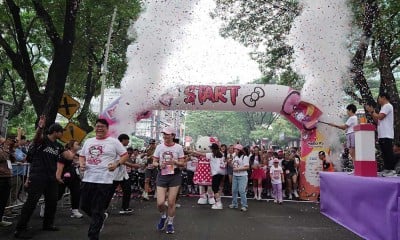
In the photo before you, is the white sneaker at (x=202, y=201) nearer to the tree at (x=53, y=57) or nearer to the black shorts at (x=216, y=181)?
the black shorts at (x=216, y=181)

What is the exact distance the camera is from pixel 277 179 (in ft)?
40.2

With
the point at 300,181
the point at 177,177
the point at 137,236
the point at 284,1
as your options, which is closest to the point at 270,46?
the point at 284,1

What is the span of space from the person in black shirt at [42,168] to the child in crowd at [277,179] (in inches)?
288

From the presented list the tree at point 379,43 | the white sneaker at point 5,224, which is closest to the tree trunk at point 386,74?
the tree at point 379,43

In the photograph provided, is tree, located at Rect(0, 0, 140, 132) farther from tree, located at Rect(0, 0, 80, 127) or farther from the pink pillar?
the pink pillar

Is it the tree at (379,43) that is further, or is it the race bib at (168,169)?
the tree at (379,43)

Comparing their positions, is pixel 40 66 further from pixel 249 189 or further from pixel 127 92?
pixel 249 189

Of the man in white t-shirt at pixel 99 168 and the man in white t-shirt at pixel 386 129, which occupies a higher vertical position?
the man in white t-shirt at pixel 386 129

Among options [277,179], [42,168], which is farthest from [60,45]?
[277,179]

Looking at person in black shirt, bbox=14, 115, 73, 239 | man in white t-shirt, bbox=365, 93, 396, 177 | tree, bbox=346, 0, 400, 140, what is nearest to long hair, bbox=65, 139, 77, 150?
person in black shirt, bbox=14, 115, 73, 239

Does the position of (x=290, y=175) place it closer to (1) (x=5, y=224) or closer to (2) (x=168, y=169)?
(2) (x=168, y=169)

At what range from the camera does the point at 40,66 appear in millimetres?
21609

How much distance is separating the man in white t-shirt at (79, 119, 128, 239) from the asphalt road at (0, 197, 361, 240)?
1.15 metres

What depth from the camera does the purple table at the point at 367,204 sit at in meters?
5.02
